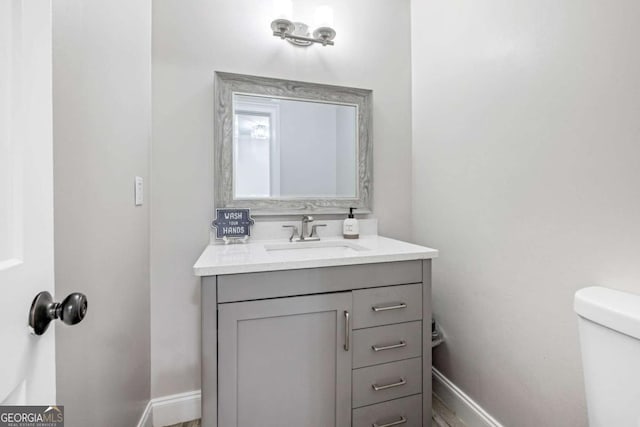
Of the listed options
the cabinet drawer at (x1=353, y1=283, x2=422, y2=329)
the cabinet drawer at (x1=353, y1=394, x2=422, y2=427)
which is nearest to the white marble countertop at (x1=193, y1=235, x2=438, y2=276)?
the cabinet drawer at (x1=353, y1=283, x2=422, y2=329)

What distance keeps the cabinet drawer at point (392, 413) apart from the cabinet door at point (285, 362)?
0.07 m

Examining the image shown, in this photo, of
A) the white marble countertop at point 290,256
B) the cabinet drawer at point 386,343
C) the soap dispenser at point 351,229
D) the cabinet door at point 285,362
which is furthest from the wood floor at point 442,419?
the soap dispenser at point 351,229

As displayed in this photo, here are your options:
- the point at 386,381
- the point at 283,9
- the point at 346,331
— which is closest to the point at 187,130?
the point at 283,9

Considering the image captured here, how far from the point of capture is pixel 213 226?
1.35m

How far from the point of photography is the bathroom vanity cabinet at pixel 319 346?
945 millimetres

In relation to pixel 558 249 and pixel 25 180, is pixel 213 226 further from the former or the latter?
pixel 558 249

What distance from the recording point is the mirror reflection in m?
1.46

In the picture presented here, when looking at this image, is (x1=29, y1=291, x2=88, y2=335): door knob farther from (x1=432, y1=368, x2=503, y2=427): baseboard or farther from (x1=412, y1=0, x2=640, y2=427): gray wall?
(x1=432, y1=368, x2=503, y2=427): baseboard

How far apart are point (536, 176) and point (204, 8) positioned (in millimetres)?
1673

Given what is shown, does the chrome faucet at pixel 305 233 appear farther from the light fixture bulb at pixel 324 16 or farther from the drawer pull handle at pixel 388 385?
the light fixture bulb at pixel 324 16

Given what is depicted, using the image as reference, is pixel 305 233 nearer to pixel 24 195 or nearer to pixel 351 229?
pixel 351 229

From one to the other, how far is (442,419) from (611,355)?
0.96 meters

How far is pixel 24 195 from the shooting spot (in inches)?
16.5

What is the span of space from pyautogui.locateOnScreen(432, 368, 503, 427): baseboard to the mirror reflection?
1.10m
